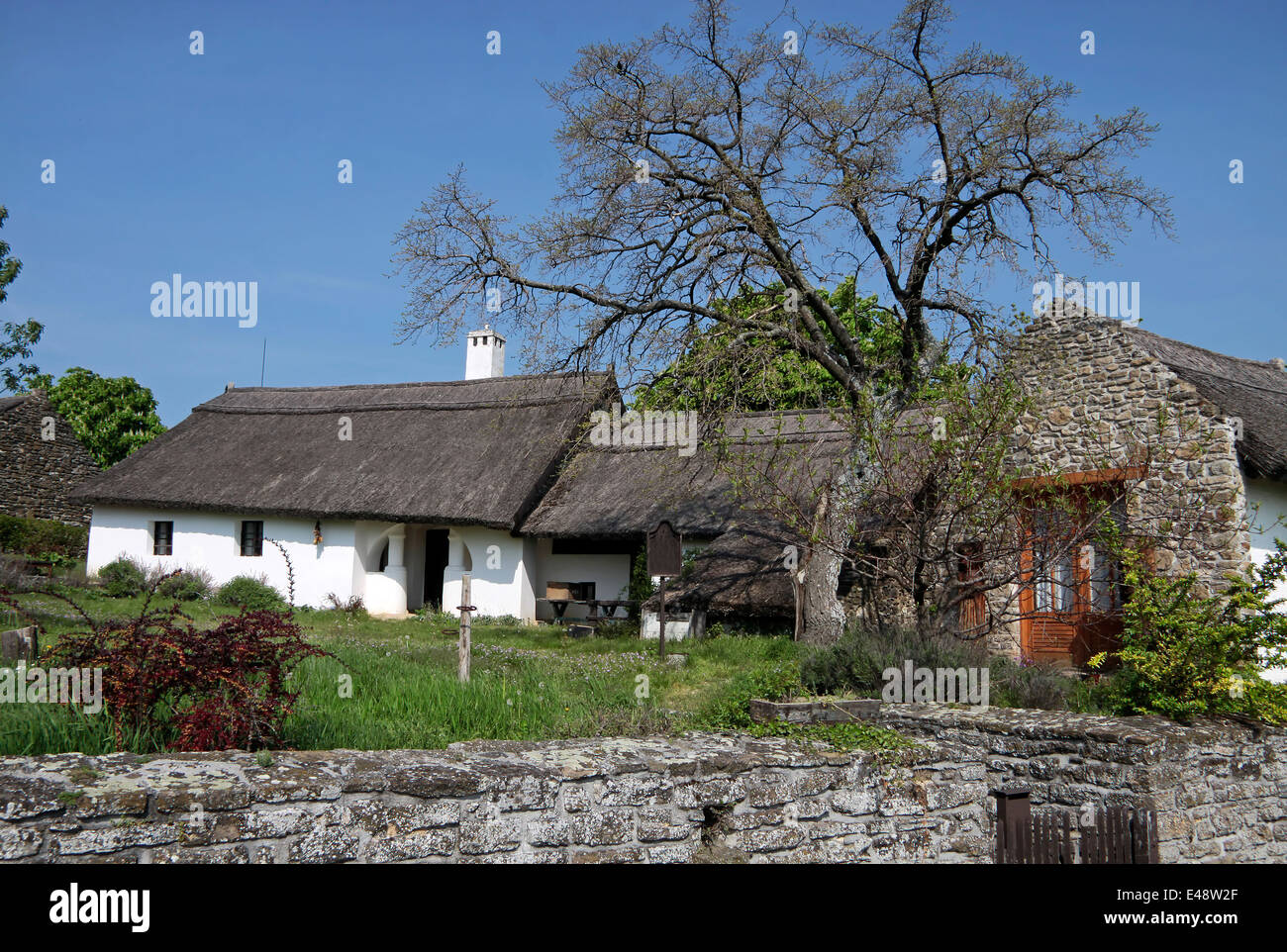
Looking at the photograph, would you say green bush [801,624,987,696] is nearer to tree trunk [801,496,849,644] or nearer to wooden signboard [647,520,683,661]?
tree trunk [801,496,849,644]

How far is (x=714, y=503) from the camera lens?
57.5 feet

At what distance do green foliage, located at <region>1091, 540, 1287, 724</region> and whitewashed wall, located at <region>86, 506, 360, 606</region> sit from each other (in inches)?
652

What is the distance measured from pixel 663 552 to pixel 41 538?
18195mm

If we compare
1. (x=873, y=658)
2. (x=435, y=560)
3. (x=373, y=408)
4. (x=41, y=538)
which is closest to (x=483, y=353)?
(x=373, y=408)

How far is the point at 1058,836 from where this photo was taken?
516 cm

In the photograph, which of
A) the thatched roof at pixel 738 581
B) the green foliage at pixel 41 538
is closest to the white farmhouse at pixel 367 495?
the green foliage at pixel 41 538

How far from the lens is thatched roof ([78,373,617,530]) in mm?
19734

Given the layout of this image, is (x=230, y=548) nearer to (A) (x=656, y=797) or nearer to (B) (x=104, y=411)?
(B) (x=104, y=411)

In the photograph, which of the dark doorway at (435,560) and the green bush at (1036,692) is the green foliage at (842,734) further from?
the dark doorway at (435,560)

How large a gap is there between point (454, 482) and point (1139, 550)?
14410 millimetres

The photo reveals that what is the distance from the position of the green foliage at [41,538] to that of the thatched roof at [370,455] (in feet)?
5.75
